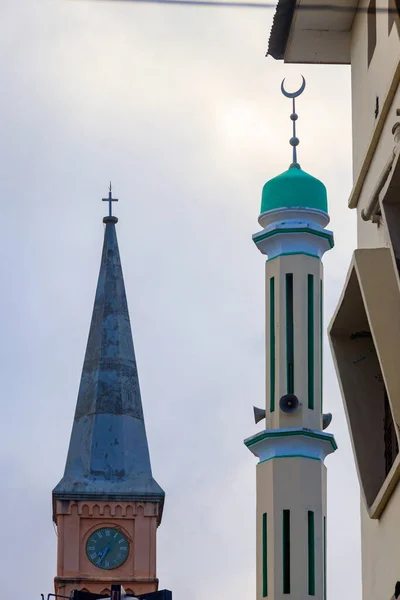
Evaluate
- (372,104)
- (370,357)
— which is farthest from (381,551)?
(372,104)

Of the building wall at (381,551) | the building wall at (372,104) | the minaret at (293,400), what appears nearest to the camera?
the building wall at (381,551)

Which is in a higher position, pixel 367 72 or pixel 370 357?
pixel 367 72

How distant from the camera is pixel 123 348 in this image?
68562mm

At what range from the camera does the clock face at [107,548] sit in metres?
65.8

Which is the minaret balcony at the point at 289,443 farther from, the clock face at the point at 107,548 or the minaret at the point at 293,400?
the clock face at the point at 107,548

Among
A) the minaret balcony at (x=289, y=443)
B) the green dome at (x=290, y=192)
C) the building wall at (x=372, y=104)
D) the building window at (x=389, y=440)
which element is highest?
the green dome at (x=290, y=192)

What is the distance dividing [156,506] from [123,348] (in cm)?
593

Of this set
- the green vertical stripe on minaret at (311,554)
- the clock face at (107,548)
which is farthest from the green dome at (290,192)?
the clock face at (107,548)

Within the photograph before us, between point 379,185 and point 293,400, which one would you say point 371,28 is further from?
point 293,400

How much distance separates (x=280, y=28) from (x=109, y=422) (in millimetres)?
50929

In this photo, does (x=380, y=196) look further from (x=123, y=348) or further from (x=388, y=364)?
(x=123, y=348)

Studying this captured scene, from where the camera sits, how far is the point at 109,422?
66.4m

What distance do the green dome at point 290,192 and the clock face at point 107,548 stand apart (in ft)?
121

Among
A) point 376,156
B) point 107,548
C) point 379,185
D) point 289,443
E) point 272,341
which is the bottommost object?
point 379,185
